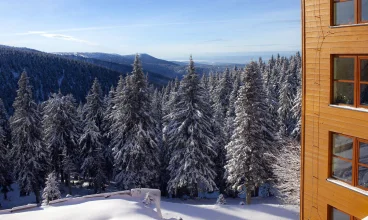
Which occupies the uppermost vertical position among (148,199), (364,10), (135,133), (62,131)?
(364,10)

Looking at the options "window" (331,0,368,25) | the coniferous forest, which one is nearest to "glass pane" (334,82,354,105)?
"window" (331,0,368,25)

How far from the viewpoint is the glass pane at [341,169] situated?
8445 millimetres

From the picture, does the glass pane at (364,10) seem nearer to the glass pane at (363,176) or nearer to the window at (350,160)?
the window at (350,160)

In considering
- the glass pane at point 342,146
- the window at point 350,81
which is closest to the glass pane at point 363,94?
the window at point 350,81

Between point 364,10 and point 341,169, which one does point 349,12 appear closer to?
point 364,10

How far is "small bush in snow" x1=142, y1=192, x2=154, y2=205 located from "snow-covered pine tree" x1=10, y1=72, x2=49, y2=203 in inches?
804

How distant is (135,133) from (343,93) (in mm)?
22664

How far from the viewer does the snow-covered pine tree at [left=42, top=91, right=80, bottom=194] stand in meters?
34.5

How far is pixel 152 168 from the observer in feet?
101

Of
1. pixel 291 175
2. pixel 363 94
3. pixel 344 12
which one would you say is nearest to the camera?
pixel 363 94

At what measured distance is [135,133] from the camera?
29.2 m

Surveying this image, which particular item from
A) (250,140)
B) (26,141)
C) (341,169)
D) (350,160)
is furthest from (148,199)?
(26,141)

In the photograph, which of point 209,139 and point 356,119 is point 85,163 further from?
point 356,119

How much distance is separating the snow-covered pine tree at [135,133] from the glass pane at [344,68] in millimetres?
21878
